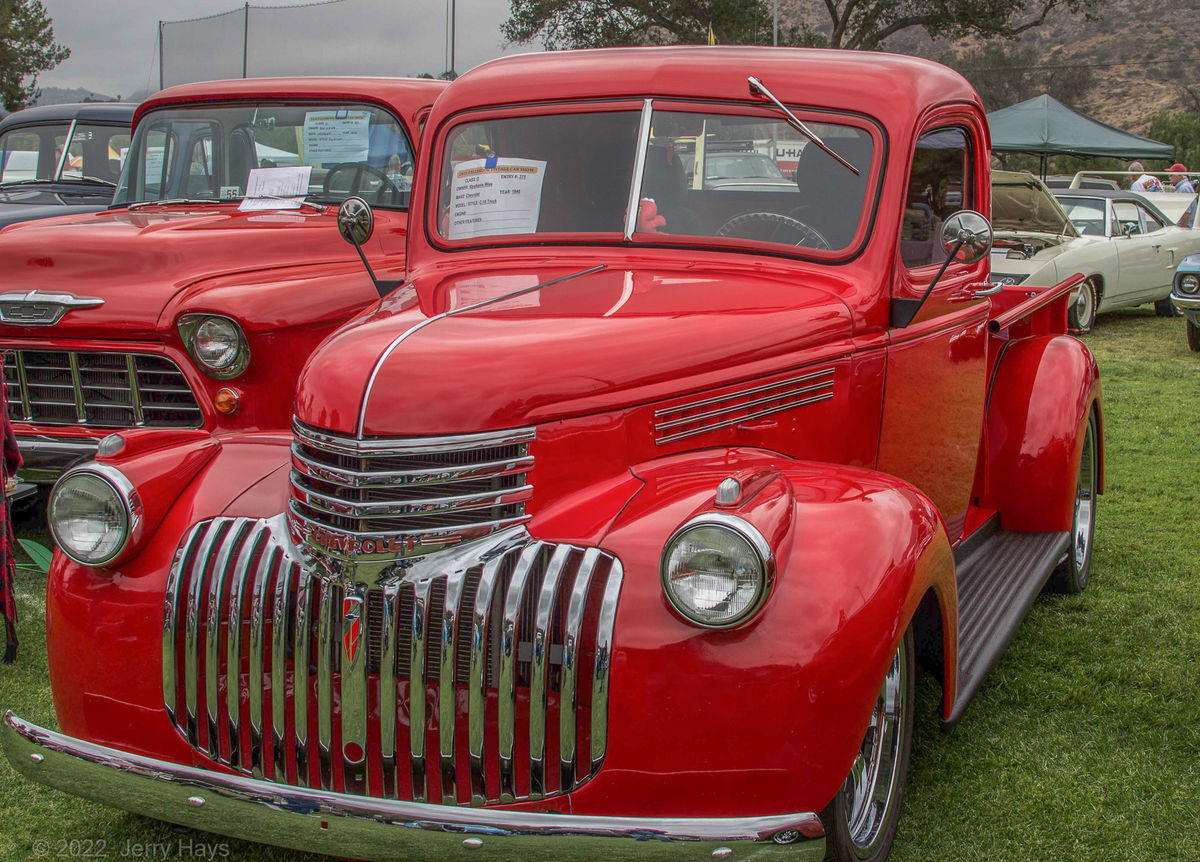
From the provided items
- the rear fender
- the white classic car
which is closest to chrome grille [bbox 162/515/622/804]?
the rear fender

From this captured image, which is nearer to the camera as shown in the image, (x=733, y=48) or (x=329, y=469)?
(x=329, y=469)

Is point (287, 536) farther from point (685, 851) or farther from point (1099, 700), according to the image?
point (1099, 700)

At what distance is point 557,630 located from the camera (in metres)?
2.34

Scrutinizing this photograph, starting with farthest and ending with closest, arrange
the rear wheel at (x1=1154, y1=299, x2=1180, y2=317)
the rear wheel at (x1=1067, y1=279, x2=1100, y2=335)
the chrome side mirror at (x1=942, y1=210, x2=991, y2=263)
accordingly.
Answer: the rear wheel at (x1=1154, y1=299, x2=1180, y2=317), the rear wheel at (x1=1067, y1=279, x2=1100, y2=335), the chrome side mirror at (x1=942, y1=210, x2=991, y2=263)

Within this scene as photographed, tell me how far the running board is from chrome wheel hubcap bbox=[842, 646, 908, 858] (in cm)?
25

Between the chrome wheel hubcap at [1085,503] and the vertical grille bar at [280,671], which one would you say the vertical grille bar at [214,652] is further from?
the chrome wheel hubcap at [1085,503]

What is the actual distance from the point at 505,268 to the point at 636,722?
1622 millimetres

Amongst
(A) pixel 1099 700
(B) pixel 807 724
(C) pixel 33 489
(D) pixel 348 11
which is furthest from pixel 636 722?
(D) pixel 348 11

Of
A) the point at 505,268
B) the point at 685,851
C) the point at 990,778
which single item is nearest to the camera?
the point at 685,851

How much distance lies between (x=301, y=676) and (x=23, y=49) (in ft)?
143

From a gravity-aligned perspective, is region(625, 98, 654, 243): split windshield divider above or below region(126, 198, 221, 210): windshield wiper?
above

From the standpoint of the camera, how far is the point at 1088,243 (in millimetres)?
12711

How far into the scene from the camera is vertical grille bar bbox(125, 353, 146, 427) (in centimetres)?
493

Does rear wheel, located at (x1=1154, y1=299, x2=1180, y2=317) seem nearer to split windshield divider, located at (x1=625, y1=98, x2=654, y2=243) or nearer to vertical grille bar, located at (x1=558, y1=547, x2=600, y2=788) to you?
split windshield divider, located at (x1=625, y1=98, x2=654, y2=243)
